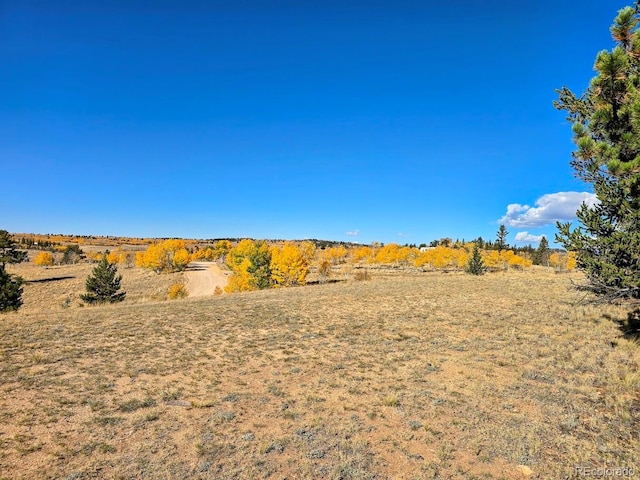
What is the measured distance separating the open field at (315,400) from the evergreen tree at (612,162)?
3.12 metres

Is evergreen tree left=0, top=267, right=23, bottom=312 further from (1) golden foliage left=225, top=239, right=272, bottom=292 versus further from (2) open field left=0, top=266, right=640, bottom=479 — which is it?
(1) golden foliage left=225, top=239, right=272, bottom=292

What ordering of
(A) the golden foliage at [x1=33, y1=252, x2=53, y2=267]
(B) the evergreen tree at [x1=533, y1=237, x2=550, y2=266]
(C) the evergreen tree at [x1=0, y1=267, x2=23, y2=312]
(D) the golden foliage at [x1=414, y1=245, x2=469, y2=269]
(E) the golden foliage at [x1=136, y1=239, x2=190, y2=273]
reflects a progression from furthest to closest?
(B) the evergreen tree at [x1=533, y1=237, x2=550, y2=266], (A) the golden foliage at [x1=33, y1=252, x2=53, y2=267], (E) the golden foliage at [x1=136, y1=239, x2=190, y2=273], (D) the golden foliage at [x1=414, y1=245, x2=469, y2=269], (C) the evergreen tree at [x1=0, y1=267, x2=23, y2=312]

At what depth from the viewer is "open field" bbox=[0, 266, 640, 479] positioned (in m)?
5.87

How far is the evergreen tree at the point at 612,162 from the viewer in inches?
315

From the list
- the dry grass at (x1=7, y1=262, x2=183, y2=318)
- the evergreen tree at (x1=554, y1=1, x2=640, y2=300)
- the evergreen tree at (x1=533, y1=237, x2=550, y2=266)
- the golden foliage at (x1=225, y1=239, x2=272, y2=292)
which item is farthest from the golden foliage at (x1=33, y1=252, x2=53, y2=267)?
the evergreen tree at (x1=533, y1=237, x2=550, y2=266)

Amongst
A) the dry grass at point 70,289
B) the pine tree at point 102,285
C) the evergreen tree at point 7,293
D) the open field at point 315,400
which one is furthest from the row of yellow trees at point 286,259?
the evergreen tree at point 7,293

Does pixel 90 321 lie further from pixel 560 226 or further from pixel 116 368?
pixel 560 226

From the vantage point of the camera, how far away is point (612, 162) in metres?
7.76

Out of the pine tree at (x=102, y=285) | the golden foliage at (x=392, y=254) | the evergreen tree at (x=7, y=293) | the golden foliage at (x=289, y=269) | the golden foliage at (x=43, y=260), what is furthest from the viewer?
the golden foliage at (x=43, y=260)

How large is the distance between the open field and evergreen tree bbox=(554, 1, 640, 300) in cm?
312

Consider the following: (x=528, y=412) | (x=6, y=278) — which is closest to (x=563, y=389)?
(x=528, y=412)

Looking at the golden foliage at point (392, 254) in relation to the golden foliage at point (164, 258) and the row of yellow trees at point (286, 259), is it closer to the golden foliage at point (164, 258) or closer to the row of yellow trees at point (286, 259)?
the row of yellow trees at point (286, 259)

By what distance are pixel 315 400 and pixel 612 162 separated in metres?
9.22

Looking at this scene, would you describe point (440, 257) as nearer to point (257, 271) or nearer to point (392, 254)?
point (392, 254)
